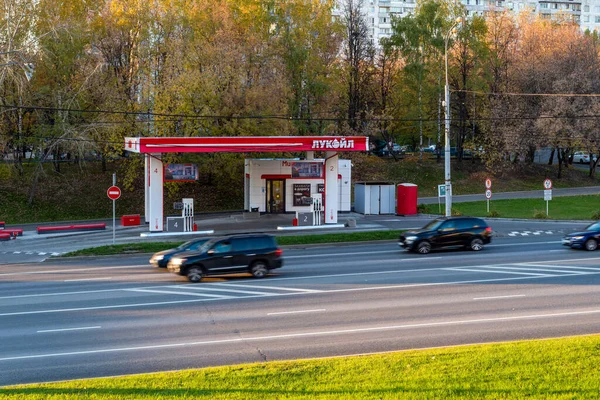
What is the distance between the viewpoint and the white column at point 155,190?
112 ft

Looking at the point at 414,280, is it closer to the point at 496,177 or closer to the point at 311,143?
the point at 311,143

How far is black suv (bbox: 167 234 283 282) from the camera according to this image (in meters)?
21.5

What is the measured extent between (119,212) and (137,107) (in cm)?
748

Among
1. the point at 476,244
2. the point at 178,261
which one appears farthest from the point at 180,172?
the point at 476,244

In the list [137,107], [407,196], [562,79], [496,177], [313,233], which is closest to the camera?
[313,233]

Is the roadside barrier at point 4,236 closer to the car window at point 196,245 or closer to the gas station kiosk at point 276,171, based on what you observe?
the gas station kiosk at point 276,171

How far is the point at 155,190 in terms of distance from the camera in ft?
112

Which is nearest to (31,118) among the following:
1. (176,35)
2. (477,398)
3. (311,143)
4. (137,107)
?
(137,107)

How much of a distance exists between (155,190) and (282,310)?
19251mm

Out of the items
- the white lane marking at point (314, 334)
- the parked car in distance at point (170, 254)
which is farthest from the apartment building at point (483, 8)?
the white lane marking at point (314, 334)

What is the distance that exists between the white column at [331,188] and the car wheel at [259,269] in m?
14.8

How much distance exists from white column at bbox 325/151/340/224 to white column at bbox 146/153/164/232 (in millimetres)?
9116

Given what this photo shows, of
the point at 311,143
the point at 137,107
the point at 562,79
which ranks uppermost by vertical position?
the point at 562,79

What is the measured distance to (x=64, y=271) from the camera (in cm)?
2483
